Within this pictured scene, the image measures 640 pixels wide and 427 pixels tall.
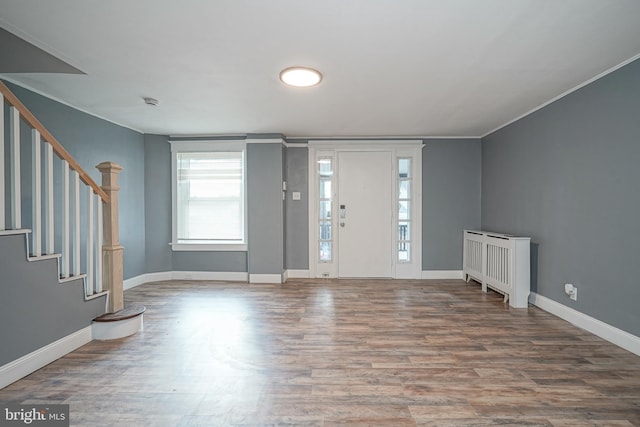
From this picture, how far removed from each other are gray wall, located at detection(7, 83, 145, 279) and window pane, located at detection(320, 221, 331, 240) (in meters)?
2.93

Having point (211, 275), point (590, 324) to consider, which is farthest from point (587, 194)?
point (211, 275)

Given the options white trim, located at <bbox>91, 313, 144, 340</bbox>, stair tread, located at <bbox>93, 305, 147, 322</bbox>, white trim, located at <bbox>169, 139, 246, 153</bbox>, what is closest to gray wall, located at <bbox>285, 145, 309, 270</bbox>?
white trim, located at <bbox>169, 139, 246, 153</bbox>

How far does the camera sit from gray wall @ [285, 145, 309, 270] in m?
5.11

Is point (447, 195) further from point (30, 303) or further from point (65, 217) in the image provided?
point (30, 303)

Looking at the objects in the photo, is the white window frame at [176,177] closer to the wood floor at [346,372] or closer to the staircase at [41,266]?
the wood floor at [346,372]

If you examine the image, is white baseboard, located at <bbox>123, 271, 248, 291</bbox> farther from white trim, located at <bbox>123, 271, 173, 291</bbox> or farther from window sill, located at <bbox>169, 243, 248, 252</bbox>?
window sill, located at <bbox>169, 243, 248, 252</bbox>

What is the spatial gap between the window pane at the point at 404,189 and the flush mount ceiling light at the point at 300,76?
281 centimetres

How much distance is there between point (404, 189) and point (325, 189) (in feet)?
4.47

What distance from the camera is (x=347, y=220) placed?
5.09 meters

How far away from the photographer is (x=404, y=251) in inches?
201

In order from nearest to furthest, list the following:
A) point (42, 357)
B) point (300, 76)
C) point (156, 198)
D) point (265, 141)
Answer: point (42, 357), point (300, 76), point (265, 141), point (156, 198)

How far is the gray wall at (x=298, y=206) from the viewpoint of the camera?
5.11m

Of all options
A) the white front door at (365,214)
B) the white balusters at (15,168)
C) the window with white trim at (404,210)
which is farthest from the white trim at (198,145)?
the window with white trim at (404,210)

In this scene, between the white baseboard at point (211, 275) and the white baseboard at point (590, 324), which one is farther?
the white baseboard at point (211, 275)
